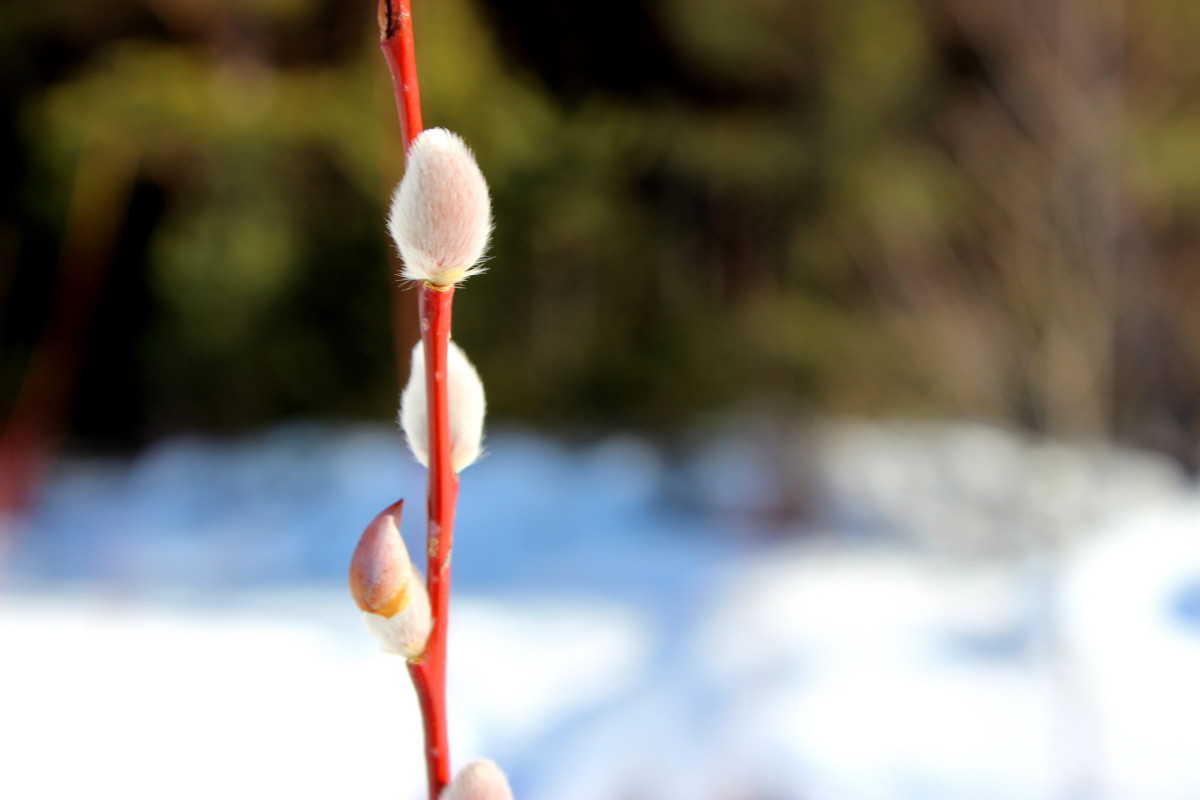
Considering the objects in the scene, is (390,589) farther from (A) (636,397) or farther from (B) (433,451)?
(A) (636,397)

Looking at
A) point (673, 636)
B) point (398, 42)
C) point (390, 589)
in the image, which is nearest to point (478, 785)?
point (390, 589)

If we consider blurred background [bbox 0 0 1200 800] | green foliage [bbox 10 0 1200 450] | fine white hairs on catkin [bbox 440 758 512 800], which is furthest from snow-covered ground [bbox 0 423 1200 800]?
fine white hairs on catkin [bbox 440 758 512 800]

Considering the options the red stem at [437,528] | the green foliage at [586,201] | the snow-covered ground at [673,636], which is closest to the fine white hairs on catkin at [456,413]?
the red stem at [437,528]

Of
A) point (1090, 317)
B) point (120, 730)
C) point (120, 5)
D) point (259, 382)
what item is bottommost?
point (120, 730)

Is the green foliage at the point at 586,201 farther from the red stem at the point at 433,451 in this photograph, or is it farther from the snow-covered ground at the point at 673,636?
the red stem at the point at 433,451

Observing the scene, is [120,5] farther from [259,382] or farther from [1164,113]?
[1164,113]

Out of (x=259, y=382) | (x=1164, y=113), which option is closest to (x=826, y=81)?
(x=1164, y=113)
